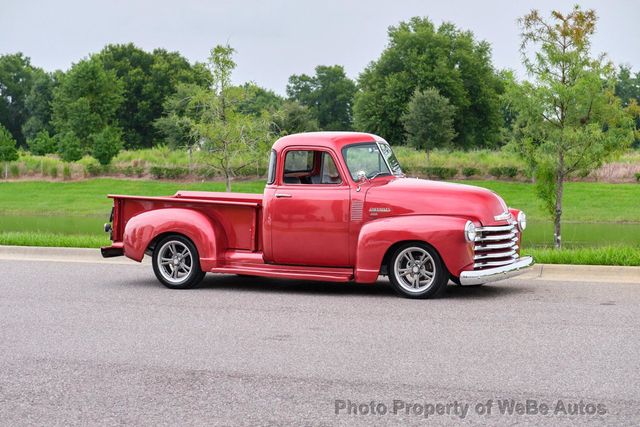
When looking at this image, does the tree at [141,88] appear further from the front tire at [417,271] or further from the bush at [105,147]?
the front tire at [417,271]

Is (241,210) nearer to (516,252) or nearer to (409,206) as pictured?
(409,206)

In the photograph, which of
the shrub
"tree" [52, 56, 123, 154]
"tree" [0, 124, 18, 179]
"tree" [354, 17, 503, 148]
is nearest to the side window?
the shrub

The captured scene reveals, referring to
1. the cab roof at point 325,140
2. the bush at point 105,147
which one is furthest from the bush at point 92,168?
the cab roof at point 325,140

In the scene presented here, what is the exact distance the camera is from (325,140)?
478 inches

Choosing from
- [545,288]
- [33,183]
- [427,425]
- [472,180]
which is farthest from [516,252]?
[33,183]

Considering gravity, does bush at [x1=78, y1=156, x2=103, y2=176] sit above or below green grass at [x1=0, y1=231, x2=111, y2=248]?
above

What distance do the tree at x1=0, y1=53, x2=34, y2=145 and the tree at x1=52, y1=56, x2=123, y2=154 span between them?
121ft

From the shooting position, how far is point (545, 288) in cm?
1218

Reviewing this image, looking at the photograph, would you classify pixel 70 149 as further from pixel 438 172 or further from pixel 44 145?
pixel 438 172

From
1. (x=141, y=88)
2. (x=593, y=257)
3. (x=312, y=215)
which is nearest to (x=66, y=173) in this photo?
(x=141, y=88)

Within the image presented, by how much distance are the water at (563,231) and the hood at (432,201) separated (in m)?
11.8

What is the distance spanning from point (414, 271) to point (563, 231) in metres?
20.2

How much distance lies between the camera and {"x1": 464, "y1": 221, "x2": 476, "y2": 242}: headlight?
1089 centimetres

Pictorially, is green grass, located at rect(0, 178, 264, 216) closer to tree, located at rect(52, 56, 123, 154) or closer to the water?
the water
